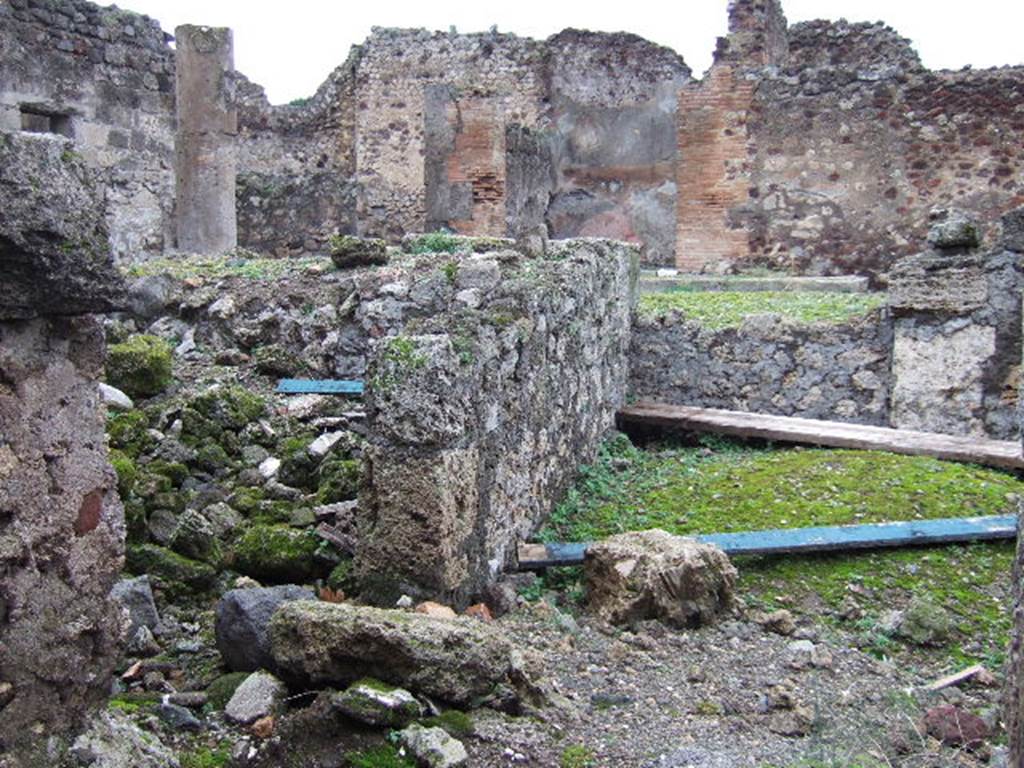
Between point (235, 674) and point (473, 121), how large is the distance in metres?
10.1

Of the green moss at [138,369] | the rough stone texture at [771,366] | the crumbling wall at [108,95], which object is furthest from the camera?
the crumbling wall at [108,95]

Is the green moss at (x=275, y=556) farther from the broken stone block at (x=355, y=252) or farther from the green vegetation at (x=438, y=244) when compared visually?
the green vegetation at (x=438, y=244)

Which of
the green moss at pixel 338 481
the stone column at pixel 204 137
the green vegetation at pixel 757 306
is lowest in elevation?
the green moss at pixel 338 481

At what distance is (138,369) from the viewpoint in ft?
19.9

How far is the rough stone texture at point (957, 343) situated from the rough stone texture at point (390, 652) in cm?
605

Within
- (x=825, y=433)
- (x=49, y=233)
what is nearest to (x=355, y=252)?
(x=825, y=433)

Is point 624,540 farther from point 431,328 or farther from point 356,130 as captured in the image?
point 356,130

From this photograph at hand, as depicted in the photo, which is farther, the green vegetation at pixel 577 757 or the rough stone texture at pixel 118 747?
the green vegetation at pixel 577 757

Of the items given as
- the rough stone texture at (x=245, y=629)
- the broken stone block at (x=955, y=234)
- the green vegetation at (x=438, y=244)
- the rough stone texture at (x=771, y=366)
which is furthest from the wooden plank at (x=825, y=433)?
the rough stone texture at (x=245, y=629)

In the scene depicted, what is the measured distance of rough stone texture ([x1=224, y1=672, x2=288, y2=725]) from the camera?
134 inches

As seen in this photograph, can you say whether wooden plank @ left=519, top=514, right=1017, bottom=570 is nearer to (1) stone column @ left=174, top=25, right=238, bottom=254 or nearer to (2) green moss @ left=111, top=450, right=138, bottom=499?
(2) green moss @ left=111, top=450, right=138, bottom=499

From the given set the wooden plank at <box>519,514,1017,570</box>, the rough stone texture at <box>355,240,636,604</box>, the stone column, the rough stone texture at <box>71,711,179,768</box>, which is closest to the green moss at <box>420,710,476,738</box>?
the rough stone texture at <box>71,711,179,768</box>

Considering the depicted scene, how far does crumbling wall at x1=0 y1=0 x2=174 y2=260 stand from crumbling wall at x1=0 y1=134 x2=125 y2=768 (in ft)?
20.9

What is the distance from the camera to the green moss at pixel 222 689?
11.6ft
